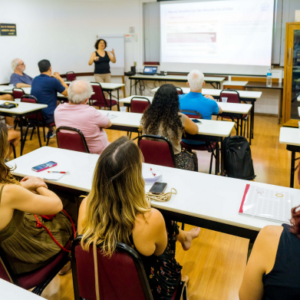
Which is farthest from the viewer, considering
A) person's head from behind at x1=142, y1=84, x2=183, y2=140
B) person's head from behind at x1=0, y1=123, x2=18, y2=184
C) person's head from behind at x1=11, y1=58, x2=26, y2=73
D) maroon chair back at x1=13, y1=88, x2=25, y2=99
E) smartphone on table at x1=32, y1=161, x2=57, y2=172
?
person's head from behind at x1=11, y1=58, x2=26, y2=73

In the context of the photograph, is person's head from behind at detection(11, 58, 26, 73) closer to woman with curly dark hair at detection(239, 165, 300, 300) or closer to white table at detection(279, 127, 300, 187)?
white table at detection(279, 127, 300, 187)

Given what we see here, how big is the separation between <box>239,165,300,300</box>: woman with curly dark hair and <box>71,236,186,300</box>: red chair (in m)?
0.36

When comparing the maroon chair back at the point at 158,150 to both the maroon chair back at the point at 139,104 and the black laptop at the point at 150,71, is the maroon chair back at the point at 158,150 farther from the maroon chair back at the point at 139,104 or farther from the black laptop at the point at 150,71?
the black laptop at the point at 150,71

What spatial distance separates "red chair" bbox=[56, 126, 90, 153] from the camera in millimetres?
2596

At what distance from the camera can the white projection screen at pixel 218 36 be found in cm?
652

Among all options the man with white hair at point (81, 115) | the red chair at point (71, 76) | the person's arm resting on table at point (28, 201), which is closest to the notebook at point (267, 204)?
the person's arm resting on table at point (28, 201)

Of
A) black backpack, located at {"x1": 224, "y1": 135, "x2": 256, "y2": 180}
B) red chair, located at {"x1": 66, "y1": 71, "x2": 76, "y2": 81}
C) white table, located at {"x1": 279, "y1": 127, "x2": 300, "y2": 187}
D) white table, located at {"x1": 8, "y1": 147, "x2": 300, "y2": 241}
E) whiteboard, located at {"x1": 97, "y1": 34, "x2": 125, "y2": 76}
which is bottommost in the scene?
black backpack, located at {"x1": 224, "y1": 135, "x2": 256, "y2": 180}

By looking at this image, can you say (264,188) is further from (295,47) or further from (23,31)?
(23,31)

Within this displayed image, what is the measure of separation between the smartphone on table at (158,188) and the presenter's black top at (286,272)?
85 centimetres

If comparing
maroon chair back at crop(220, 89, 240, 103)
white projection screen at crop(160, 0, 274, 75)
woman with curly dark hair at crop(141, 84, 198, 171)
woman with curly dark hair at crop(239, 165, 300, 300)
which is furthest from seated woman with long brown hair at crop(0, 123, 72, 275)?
white projection screen at crop(160, 0, 274, 75)

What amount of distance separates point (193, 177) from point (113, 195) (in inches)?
33.7

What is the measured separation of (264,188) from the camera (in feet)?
5.52

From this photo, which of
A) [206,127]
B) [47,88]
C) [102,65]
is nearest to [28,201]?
[206,127]

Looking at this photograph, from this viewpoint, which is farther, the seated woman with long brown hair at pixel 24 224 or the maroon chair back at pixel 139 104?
the maroon chair back at pixel 139 104
